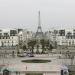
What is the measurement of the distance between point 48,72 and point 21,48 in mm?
32331

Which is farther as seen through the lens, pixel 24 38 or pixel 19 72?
pixel 24 38

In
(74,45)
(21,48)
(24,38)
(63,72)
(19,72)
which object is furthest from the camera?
(24,38)

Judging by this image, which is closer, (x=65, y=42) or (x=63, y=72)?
(x=63, y=72)

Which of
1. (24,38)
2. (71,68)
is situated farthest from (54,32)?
(71,68)

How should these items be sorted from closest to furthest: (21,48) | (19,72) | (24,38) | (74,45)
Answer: (19,72)
(21,48)
(74,45)
(24,38)

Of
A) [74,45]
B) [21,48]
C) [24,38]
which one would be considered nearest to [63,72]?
[21,48]

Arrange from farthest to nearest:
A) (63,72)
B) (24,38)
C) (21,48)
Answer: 1. (24,38)
2. (21,48)
3. (63,72)

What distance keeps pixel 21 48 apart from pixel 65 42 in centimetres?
1257

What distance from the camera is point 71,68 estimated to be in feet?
81.7

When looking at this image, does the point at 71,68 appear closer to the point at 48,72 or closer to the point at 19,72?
the point at 48,72

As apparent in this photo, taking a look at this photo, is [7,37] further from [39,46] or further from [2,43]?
[39,46]

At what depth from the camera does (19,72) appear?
23.4 metres

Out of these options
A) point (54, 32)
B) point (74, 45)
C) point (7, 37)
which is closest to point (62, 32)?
point (54, 32)

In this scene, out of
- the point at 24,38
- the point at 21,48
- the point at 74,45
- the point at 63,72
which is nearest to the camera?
the point at 63,72
